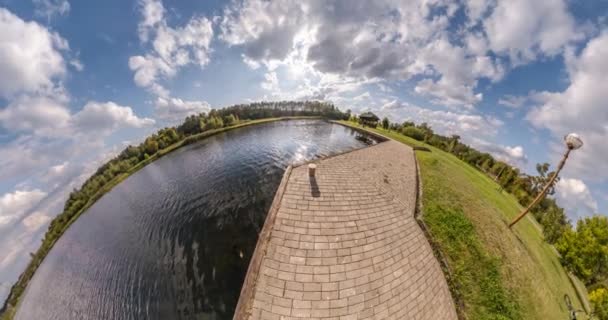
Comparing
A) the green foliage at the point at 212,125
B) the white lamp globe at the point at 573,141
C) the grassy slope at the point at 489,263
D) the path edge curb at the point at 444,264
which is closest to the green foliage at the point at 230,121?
the green foliage at the point at 212,125

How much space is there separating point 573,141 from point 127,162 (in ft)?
244

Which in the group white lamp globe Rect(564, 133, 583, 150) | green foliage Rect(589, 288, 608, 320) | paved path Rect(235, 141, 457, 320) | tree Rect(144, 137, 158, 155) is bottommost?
green foliage Rect(589, 288, 608, 320)

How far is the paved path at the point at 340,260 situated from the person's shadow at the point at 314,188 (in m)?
0.05

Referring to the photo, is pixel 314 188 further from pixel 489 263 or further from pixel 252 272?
pixel 489 263

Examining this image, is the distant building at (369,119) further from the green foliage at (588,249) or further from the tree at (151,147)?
the tree at (151,147)

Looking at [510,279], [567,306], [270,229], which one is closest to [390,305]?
[270,229]

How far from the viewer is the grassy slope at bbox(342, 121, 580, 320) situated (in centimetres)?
812

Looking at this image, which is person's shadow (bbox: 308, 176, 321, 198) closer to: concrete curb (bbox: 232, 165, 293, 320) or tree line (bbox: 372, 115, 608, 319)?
concrete curb (bbox: 232, 165, 293, 320)

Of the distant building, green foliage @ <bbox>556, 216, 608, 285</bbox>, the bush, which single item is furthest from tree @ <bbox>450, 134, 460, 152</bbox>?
green foliage @ <bbox>556, 216, 608, 285</bbox>

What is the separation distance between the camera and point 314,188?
29.4 ft

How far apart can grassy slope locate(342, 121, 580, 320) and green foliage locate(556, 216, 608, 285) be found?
1135 millimetres

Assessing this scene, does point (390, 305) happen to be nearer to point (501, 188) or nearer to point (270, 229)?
point (270, 229)

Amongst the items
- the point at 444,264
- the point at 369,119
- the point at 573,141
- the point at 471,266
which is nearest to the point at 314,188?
the point at 444,264

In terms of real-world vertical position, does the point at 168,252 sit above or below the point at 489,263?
above
